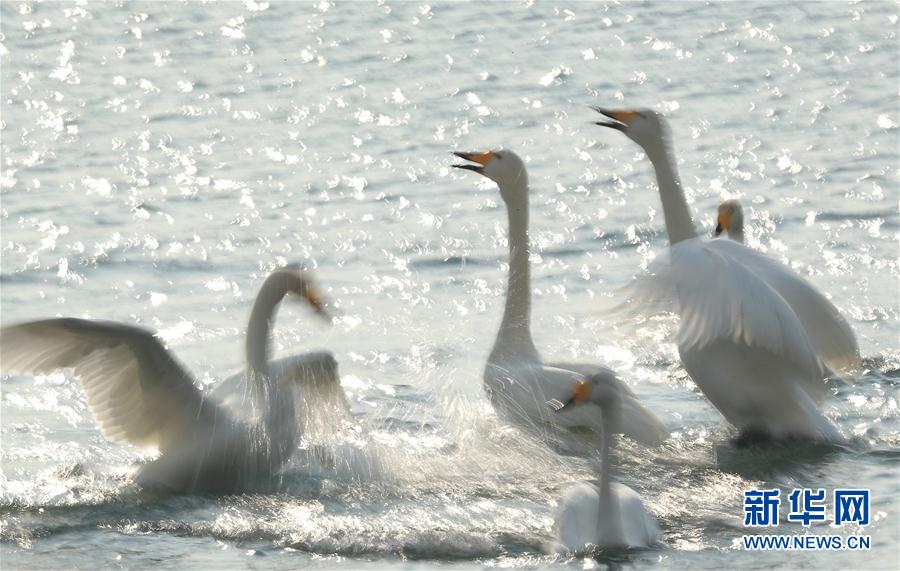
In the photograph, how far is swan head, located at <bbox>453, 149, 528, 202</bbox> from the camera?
→ 1093 centimetres

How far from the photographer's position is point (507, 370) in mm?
10008

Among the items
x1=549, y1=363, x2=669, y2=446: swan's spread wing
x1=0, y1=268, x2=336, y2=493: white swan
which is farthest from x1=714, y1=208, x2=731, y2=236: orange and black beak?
x1=0, y1=268, x2=336, y2=493: white swan

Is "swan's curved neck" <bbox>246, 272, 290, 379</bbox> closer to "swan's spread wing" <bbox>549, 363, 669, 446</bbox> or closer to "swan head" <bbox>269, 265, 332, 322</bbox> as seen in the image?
"swan head" <bbox>269, 265, 332, 322</bbox>

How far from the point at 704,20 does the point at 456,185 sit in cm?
695

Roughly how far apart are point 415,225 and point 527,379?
448 centimetres

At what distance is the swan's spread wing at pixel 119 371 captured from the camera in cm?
913

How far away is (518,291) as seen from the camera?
10.6 metres

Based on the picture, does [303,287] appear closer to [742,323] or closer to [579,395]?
[579,395]

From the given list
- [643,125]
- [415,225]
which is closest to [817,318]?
[643,125]

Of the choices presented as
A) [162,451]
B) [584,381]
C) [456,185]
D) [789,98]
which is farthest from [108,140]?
[584,381]

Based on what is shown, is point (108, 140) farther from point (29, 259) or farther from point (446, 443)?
point (446, 443)

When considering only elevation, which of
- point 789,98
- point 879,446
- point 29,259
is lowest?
point 879,446

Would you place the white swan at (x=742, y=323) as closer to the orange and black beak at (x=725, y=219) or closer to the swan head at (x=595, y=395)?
the swan head at (x=595, y=395)

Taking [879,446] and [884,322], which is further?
[884,322]
